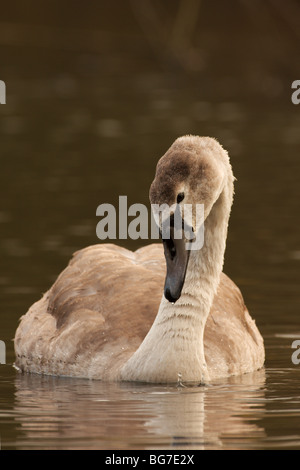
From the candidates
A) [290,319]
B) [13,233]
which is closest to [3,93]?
[13,233]

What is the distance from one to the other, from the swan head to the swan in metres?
0.01

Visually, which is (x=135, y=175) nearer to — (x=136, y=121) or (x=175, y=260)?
(x=136, y=121)

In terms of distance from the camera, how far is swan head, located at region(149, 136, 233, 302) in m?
12.8

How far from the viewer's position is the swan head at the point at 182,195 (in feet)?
42.0

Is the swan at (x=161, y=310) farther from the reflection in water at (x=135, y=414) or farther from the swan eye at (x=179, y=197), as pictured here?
the reflection in water at (x=135, y=414)

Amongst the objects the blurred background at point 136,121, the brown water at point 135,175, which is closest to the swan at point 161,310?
the brown water at point 135,175

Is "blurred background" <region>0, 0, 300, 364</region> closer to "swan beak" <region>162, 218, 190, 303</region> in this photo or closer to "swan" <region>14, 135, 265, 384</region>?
"swan" <region>14, 135, 265, 384</region>

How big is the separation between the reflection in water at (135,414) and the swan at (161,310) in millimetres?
223

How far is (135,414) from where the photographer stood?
1267 centimetres

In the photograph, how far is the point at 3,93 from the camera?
41.8 metres

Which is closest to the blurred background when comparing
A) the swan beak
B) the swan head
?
the swan head

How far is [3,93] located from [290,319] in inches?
1026

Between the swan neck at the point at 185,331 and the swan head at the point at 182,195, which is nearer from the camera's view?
the swan head at the point at 182,195

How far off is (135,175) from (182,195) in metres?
15.8
